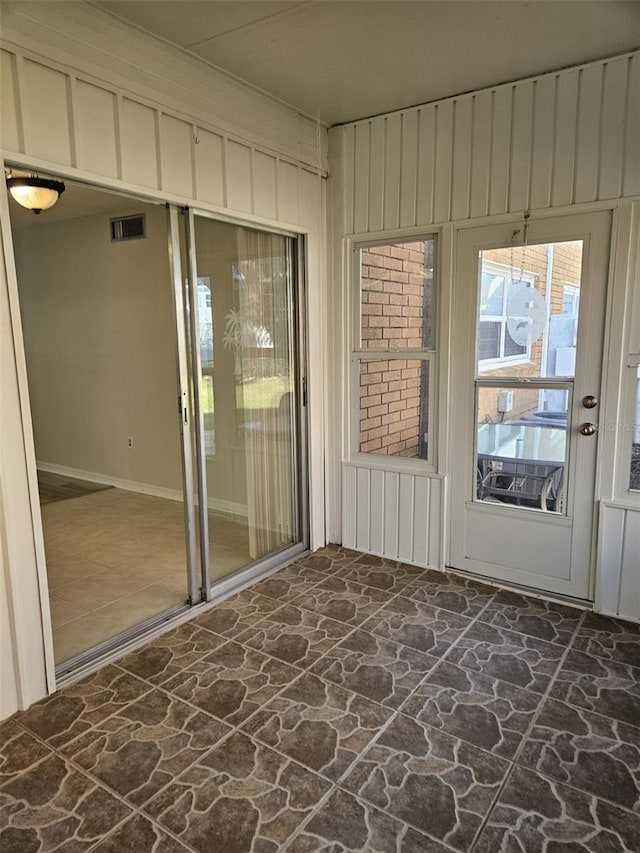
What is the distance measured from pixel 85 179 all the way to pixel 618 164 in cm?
249

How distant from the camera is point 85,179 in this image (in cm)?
235

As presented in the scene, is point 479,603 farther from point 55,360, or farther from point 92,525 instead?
point 55,360

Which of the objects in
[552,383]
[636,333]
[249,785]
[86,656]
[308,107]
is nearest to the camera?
[249,785]

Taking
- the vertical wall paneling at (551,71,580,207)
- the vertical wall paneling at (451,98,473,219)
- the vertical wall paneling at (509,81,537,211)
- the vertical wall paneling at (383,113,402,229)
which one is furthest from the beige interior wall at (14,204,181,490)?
the vertical wall paneling at (551,71,580,207)

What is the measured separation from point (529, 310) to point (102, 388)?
13.8ft

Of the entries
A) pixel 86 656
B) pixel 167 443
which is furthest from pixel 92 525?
pixel 86 656

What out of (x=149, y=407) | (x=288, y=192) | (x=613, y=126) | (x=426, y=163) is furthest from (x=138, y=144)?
(x=149, y=407)

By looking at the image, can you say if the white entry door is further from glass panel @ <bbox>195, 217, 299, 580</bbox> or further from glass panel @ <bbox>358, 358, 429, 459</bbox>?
glass panel @ <bbox>195, 217, 299, 580</bbox>

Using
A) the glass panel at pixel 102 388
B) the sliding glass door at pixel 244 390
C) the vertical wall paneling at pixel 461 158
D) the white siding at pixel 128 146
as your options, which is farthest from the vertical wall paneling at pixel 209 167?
the glass panel at pixel 102 388

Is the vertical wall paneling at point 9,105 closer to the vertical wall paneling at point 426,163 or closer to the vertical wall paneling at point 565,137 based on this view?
the vertical wall paneling at point 426,163

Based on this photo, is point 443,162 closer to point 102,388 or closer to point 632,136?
point 632,136

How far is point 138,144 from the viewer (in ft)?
8.34

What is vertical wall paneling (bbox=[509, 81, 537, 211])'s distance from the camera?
2.94 metres

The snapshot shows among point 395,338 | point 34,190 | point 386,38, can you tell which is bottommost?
point 395,338
